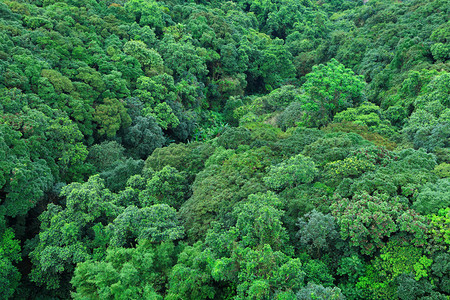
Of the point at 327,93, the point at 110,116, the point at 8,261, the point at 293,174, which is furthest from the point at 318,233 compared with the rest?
the point at 110,116

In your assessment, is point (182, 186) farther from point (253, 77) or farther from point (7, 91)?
point (253, 77)

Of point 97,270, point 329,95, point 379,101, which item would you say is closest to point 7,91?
point 97,270

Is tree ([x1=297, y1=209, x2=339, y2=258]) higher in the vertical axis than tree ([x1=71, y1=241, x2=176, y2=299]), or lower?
higher

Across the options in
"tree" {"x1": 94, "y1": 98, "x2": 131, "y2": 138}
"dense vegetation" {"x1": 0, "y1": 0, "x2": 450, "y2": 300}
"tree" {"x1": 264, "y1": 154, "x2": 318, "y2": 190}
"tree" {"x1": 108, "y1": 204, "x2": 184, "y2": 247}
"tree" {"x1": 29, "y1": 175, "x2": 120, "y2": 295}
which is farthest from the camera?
"tree" {"x1": 94, "y1": 98, "x2": 131, "y2": 138}

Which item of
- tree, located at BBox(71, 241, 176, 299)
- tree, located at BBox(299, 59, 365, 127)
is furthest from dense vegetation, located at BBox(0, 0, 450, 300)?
tree, located at BBox(299, 59, 365, 127)

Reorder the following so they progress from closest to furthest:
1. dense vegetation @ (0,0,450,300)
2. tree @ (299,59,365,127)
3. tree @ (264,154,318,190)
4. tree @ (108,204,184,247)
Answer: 1. dense vegetation @ (0,0,450,300)
2. tree @ (108,204,184,247)
3. tree @ (264,154,318,190)
4. tree @ (299,59,365,127)

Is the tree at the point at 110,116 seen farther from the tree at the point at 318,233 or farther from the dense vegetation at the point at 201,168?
the tree at the point at 318,233

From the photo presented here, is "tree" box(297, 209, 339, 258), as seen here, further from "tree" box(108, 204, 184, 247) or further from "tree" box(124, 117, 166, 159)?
"tree" box(124, 117, 166, 159)

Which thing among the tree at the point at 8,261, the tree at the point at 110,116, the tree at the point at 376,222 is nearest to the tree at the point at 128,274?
the tree at the point at 8,261
